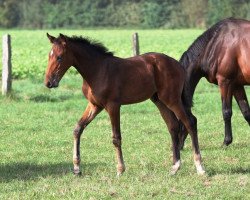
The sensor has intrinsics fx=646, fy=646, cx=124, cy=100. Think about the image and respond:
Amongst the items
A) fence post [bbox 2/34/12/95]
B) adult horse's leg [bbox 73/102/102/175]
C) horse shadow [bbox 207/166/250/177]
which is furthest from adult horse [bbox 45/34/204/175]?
fence post [bbox 2/34/12/95]

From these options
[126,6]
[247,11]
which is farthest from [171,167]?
[126,6]

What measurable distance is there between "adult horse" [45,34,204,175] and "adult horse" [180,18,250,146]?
6.26 feet

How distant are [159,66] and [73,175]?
1867mm

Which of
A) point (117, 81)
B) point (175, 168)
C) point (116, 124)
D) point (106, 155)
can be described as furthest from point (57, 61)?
point (106, 155)

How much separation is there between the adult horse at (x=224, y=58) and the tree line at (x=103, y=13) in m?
76.1

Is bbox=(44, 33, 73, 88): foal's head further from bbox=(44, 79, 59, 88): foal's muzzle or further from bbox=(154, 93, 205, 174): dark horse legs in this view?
bbox=(154, 93, 205, 174): dark horse legs

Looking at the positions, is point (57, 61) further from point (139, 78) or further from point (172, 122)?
point (172, 122)

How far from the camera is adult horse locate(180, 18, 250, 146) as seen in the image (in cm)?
1075

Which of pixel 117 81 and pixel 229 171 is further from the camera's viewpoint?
pixel 229 171

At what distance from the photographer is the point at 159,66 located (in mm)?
8773

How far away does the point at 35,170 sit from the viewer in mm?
9086

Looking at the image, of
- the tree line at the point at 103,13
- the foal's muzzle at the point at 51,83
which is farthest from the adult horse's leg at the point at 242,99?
the tree line at the point at 103,13

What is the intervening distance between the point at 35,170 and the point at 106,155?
1442 mm

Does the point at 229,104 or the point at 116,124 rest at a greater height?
the point at 116,124
